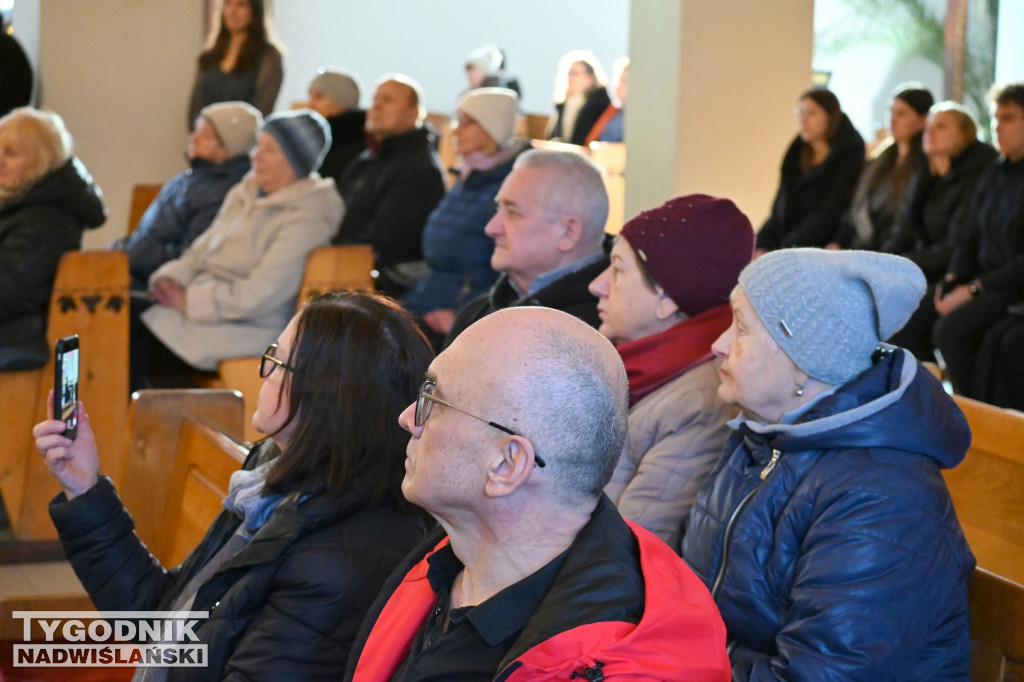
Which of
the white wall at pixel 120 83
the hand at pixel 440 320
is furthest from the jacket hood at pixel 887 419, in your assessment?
the white wall at pixel 120 83

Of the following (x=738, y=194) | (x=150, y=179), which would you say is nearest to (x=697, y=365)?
(x=738, y=194)

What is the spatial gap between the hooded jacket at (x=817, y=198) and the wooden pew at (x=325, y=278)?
73.2 inches

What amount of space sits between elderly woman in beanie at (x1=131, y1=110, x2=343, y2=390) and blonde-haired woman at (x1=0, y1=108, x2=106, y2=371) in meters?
0.45

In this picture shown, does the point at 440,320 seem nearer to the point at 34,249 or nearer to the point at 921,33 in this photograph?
the point at 34,249

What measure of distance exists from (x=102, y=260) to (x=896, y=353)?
2.91m

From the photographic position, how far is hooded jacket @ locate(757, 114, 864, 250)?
5.05 meters

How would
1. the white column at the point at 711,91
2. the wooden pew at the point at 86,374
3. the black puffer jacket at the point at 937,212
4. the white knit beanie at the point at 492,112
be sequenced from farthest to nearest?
the black puffer jacket at the point at 937,212 → the white knit beanie at the point at 492,112 → the white column at the point at 711,91 → the wooden pew at the point at 86,374

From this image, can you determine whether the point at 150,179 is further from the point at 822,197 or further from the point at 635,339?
the point at 635,339

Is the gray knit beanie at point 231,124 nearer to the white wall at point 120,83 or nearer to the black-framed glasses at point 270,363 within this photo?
the white wall at point 120,83

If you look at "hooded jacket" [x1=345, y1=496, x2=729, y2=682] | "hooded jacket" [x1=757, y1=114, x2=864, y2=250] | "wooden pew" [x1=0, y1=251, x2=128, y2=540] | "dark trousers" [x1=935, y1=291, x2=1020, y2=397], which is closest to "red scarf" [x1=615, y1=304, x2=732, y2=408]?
"hooded jacket" [x1=345, y1=496, x2=729, y2=682]

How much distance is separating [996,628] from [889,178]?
392cm

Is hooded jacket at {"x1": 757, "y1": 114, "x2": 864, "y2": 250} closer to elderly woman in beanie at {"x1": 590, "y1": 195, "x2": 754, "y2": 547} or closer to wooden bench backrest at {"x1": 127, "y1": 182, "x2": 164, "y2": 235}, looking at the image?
elderly woman in beanie at {"x1": 590, "y1": 195, "x2": 754, "y2": 547}

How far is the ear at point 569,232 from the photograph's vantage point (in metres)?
2.93

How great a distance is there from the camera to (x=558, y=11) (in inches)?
476
